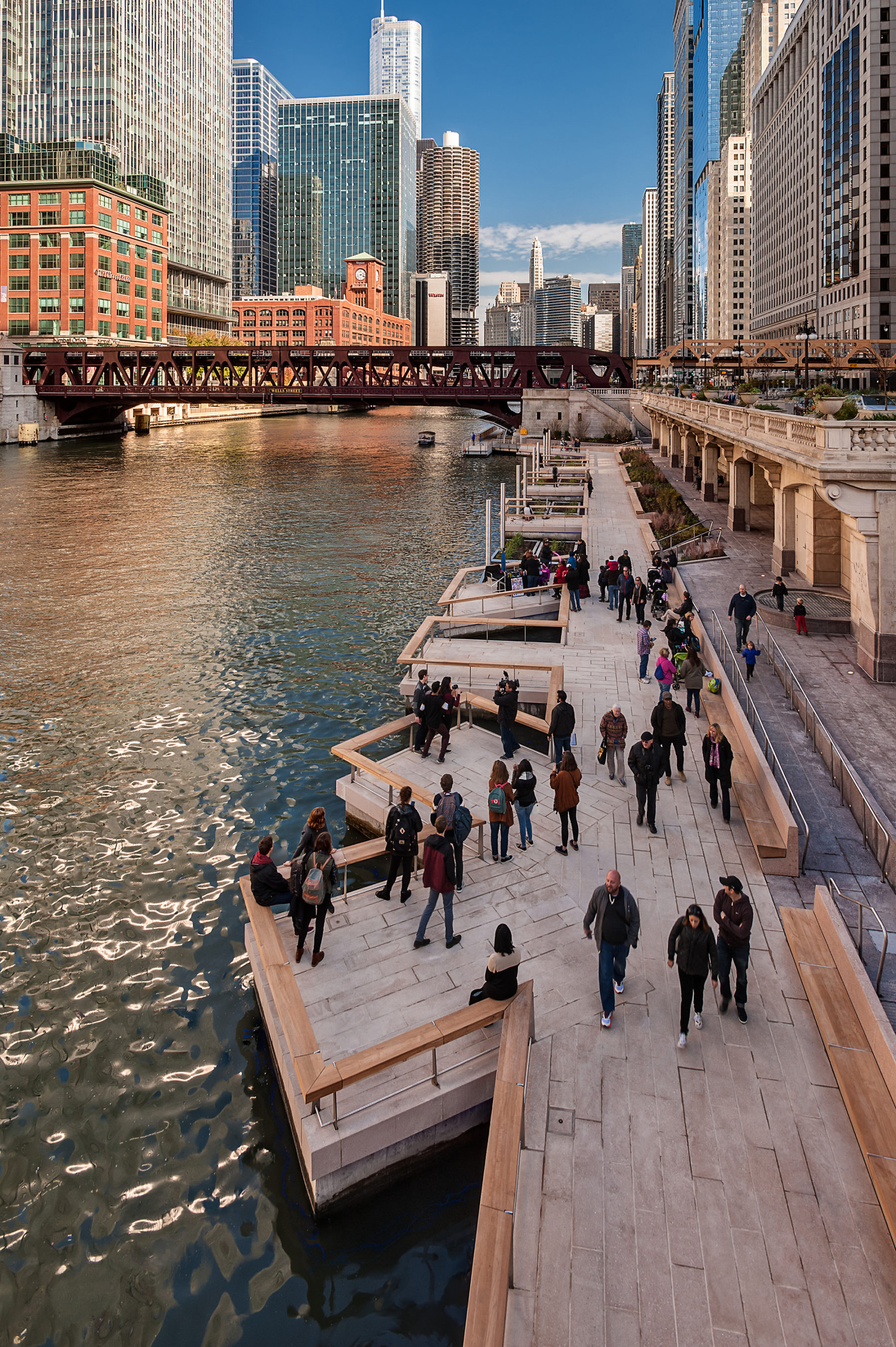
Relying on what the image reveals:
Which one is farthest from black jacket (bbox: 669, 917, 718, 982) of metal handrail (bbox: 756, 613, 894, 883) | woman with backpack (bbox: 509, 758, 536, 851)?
metal handrail (bbox: 756, 613, 894, 883)

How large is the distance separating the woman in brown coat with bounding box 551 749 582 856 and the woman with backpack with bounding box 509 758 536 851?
340 millimetres

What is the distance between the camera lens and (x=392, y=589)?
36.2m

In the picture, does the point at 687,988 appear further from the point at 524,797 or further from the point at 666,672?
the point at 666,672

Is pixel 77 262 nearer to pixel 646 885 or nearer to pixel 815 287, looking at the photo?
pixel 815 287

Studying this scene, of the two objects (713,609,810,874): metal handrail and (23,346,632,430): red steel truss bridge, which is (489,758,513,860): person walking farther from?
(23,346,632,430): red steel truss bridge

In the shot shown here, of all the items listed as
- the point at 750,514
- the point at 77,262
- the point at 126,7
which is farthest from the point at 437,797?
the point at 126,7

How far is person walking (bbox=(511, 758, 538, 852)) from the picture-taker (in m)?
12.5

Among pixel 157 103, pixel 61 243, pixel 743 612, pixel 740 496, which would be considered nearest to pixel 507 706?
pixel 743 612

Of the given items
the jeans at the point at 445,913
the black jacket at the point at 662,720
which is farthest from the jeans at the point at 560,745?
the jeans at the point at 445,913

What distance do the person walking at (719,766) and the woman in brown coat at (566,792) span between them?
247cm

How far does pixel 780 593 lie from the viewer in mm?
25266

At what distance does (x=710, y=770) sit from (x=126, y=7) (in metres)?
195

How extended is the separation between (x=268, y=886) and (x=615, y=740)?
22.2ft

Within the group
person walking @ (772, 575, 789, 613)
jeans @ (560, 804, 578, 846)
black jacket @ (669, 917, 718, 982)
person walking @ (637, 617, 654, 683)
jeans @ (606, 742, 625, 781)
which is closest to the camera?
black jacket @ (669, 917, 718, 982)
